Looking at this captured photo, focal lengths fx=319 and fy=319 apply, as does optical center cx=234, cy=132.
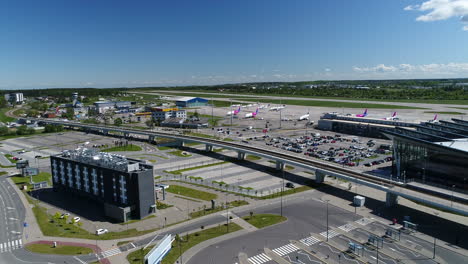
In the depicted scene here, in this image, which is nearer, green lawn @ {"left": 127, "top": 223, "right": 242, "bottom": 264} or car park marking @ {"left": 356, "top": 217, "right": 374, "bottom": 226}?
green lawn @ {"left": 127, "top": 223, "right": 242, "bottom": 264}

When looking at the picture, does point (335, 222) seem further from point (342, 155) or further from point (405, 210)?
point (342, 155)

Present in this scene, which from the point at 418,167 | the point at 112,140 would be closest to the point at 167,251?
the point at 418,167

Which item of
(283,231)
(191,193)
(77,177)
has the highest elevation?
(77,177)

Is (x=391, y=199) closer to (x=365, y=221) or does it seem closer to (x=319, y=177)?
(x=365, y=221)

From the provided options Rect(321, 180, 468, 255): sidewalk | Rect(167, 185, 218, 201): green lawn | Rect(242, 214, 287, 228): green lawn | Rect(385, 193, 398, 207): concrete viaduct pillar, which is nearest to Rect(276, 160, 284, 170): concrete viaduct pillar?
Rect(321, 180, 468, 255): sidewalk

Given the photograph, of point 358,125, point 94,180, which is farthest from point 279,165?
point 358,125

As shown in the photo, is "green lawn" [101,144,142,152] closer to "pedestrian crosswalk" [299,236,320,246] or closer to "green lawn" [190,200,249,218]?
"green lawn" [190,200,249,218]
